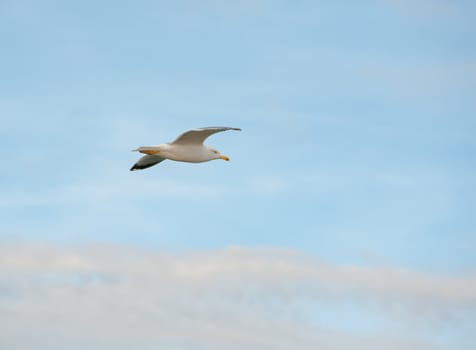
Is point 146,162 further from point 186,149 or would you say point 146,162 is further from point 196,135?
point 196,135

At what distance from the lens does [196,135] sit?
2018 inches

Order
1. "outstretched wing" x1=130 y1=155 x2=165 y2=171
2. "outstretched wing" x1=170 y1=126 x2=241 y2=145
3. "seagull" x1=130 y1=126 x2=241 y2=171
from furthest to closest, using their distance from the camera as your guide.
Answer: "outstretched wing" x1=130 y1=155 x2=165 y2=171 < "seagull" x1=130 y1=126 x2=241 y2=171 < "outstretched wing" x1=170 y1=126 x2=241 y2=145

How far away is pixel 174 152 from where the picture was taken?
52156mm

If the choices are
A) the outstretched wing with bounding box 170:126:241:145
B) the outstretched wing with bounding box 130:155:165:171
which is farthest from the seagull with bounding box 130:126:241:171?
the outstretched wing with bounding box 130:155:165:171

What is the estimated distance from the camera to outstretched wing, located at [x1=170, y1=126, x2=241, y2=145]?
49.8 meters

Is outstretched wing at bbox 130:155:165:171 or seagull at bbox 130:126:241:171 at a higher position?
outstretched wing at bbox 130:155:165:171

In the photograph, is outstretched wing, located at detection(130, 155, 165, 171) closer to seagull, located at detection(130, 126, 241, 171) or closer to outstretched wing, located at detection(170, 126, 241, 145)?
seagull, located at detection(130, 126, 241, 171)

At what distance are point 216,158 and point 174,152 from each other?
118 inches

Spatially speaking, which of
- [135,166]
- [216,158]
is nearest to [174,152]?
[216,158]

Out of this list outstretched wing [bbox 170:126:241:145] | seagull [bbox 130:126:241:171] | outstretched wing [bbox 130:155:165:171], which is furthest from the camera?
outstretched wing [bbox 130:155:165:171]

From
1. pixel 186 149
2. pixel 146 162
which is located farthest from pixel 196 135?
pixel 146 162

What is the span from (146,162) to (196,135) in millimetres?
7431

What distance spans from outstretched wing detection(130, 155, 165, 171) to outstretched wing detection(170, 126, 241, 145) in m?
5.73

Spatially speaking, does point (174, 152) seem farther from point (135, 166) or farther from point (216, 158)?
point (135, 166)
